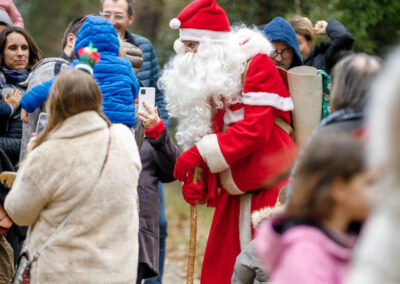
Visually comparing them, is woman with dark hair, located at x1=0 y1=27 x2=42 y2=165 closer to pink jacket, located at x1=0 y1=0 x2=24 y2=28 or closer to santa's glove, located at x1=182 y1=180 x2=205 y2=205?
pink jacket, located at x1=0 y1=0 x2=24 y2=28

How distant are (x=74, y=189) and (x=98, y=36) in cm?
128

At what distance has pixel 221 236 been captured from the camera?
16.1ft

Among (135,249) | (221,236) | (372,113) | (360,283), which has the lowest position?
(221,236)

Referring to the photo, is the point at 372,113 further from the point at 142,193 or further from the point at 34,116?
the point at 142,193

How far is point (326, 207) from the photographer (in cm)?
229

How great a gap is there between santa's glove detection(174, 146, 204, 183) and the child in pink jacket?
232 cm

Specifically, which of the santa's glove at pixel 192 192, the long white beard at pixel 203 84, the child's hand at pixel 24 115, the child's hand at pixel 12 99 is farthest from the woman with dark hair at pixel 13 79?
the santa's glove at pixel 192 192

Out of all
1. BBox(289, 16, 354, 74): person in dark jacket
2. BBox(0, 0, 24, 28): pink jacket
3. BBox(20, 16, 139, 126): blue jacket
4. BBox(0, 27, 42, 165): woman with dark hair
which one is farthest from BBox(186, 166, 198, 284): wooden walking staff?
BBox(0, 0, 24, 28): pink jacket

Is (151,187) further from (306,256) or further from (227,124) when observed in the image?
(306,256)

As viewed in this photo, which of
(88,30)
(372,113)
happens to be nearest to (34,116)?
(88,30)

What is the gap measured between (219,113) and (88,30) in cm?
111

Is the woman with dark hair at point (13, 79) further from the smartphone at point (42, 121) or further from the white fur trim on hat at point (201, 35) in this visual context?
the white fur trim on hat at point (201, 35)

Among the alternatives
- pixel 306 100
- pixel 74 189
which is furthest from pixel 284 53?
pixel 74 189

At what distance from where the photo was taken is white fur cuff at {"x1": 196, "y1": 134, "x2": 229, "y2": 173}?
4.57 m
